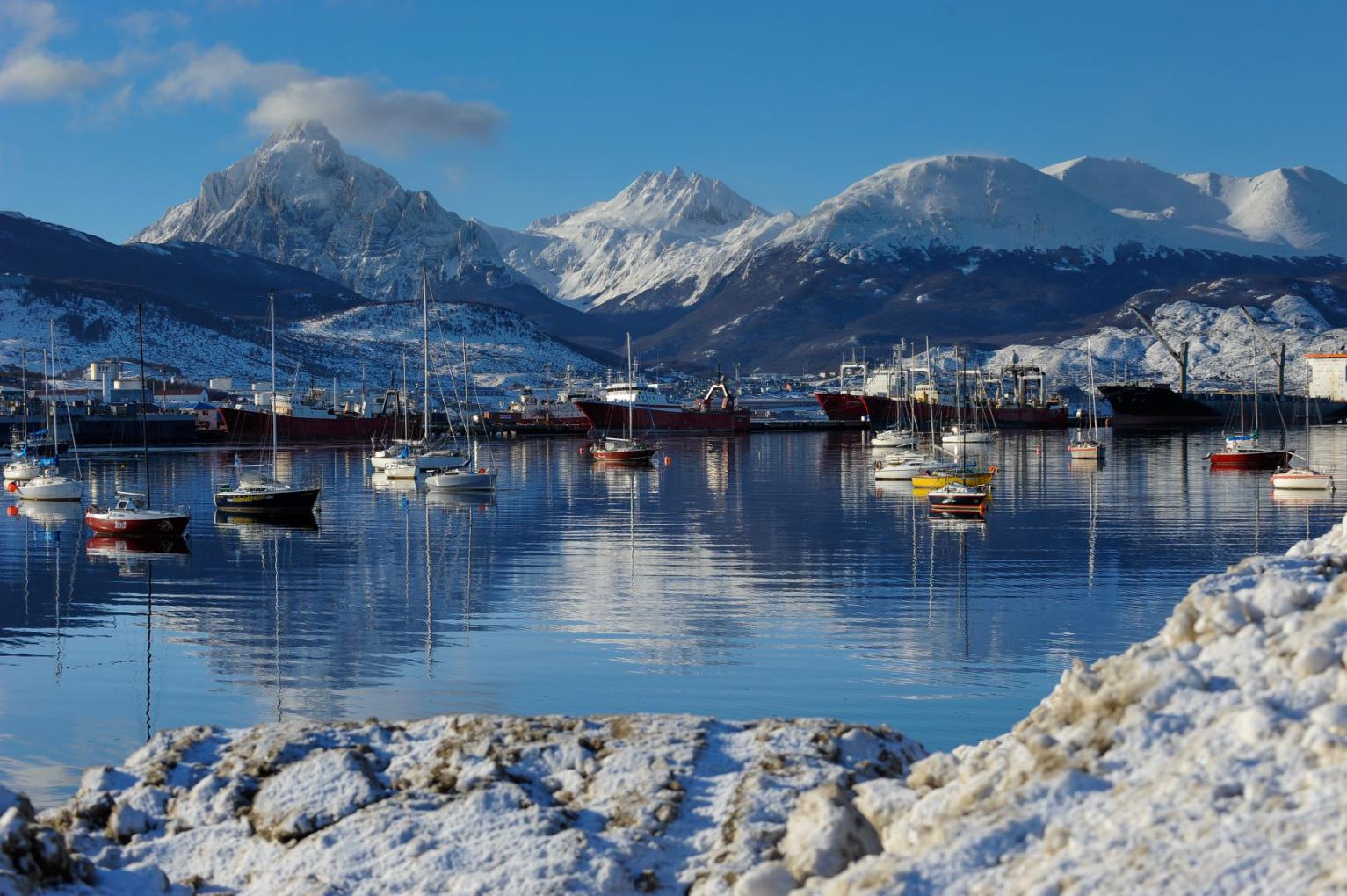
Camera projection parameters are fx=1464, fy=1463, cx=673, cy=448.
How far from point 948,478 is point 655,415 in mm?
111819

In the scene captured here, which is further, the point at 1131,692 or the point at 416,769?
the point at 416,769

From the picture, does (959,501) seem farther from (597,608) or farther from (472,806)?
(472,806)

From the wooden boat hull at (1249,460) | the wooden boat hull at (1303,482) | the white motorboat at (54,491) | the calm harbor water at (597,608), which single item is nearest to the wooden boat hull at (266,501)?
the calm harbor water at (597,608)

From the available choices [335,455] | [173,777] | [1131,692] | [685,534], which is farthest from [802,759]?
[335,455]

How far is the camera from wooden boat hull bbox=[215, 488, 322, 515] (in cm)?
5703

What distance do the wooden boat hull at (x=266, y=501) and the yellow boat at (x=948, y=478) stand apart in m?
26.1

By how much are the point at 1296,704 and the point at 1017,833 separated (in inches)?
66.7

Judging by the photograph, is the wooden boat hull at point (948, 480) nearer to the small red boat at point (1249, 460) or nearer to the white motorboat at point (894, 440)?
the small red boat at point (1249, 460)

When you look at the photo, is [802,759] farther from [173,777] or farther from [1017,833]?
[173,777]

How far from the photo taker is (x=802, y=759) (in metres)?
10.6

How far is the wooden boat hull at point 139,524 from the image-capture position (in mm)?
47719

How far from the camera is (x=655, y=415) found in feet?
577

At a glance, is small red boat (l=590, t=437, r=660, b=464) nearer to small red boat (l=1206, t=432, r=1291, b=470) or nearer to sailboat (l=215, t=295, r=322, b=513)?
small red boat (l=1206, t=432, r=1291, b=470)

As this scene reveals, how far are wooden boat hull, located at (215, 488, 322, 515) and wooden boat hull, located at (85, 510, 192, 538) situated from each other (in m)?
8.66
